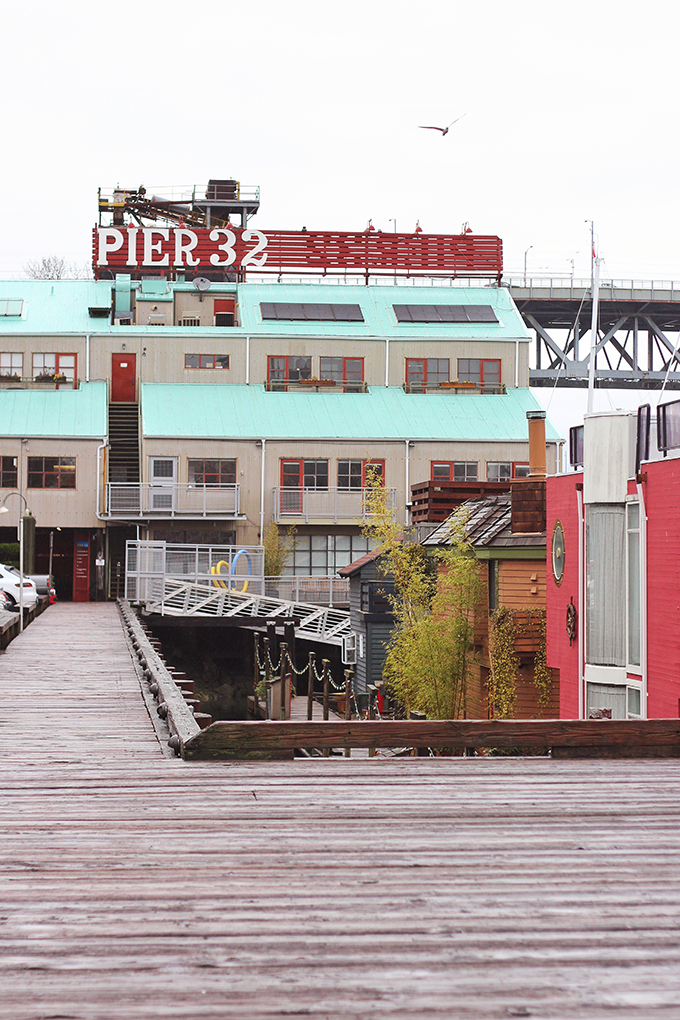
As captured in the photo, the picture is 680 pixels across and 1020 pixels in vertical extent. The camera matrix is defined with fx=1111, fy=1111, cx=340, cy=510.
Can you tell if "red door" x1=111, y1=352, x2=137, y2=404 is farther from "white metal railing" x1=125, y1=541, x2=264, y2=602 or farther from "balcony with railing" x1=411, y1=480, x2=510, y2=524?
"balcony with railing" x1=411, y1=480, x2=510, y2=524

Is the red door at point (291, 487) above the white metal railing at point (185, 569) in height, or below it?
above

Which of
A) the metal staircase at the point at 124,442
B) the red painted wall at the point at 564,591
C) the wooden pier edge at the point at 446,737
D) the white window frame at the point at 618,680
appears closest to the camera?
the wooden pier edge at the point at 446,737

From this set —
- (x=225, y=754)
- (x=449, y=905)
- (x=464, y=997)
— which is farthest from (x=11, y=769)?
(x=464, y=997)

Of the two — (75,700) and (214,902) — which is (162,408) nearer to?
(75,700)

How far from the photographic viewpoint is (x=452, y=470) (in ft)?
147

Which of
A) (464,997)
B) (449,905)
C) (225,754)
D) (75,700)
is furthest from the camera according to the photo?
(75,700)

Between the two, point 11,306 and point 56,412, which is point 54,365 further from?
point 11,306

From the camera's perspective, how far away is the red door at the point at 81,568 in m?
44.8

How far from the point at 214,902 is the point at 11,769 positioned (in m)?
3.81

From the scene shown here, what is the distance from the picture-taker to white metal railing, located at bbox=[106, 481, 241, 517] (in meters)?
43.0

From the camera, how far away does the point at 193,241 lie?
173ft

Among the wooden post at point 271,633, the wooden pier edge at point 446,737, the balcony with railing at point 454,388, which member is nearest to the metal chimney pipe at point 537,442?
the wooden post at point 271,633

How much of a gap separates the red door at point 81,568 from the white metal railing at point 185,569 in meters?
4.60

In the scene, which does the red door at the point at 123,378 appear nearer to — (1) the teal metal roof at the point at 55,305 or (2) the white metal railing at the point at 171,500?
(1) the teal metal roof at the point at 55,305
